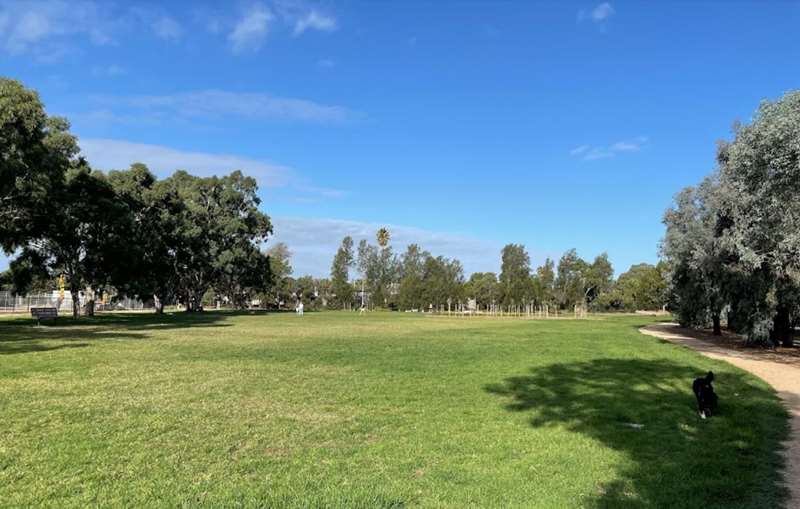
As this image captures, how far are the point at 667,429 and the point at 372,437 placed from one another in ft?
13.7

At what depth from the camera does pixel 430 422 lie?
8.29 metres

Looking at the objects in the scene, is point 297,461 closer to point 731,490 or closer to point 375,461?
point 375,461

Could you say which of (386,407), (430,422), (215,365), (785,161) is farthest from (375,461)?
(785,161)

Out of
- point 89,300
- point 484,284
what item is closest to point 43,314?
point 89,300

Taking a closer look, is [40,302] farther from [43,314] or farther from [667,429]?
[667,429]

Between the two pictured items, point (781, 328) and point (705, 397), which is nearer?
point (705, 397)

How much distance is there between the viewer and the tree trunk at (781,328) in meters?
24.5

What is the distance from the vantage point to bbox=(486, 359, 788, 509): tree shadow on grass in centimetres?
562

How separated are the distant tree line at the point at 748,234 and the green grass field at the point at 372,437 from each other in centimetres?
549

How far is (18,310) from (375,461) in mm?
68589

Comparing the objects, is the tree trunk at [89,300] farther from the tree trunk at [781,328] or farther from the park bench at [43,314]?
the tree trunk at [781,328]

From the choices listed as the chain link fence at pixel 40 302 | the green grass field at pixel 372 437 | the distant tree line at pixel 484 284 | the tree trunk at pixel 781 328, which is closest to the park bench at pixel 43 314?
the green grass field at pixel 372 437

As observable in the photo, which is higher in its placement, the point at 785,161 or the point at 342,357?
the point at 785,161

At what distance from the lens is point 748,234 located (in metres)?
18.9
